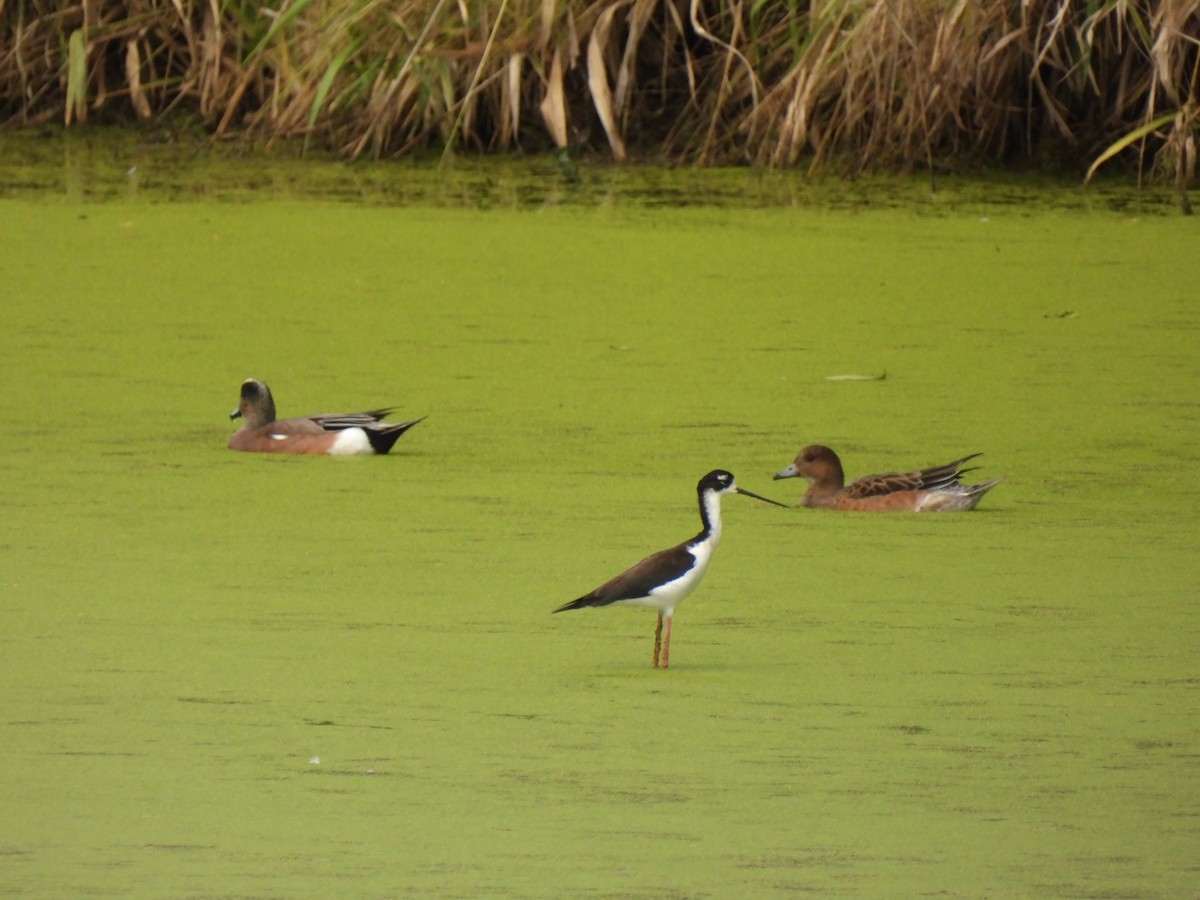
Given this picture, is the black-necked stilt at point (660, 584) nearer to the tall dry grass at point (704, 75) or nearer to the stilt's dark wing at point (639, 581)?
the stilt's dark wing at point (639, 581)

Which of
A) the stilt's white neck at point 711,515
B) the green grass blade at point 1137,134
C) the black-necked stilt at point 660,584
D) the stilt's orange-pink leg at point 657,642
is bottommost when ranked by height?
the stilt's orange-pink leg at point 657,642

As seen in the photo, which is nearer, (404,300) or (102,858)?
(102,858)

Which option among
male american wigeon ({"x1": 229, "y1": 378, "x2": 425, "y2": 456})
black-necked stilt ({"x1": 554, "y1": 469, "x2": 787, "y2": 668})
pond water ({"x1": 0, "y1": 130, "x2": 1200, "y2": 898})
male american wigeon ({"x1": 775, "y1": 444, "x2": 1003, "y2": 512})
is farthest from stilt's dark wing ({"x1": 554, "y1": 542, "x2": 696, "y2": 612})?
male american wigeon ({"x1": 229, "y1": 378, "x2": 425, "y2": 456})

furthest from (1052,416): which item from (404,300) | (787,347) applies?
(404,300)

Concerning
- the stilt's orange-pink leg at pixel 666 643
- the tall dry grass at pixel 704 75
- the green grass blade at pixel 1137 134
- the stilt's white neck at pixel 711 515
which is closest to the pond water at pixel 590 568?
the stilt's orange-pink leg at pixel 666 643

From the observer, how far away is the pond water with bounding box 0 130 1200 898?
241cm

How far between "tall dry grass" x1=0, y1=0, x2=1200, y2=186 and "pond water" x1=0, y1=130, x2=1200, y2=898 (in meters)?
0.91

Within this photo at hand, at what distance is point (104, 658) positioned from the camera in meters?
3.03

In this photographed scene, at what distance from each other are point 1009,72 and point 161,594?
5301mm

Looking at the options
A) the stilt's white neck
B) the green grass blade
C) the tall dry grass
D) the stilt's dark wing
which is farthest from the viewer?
the tall dry grass

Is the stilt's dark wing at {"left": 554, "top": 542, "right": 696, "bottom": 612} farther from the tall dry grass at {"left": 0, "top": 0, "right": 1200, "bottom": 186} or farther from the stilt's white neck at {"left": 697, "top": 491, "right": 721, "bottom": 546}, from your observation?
the tall dry grass at {"left": 0, "top": 0, "right": 1200, "bottom": 186}

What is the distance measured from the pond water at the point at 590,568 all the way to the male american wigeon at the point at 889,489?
0.05 m

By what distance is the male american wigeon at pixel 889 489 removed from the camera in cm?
400

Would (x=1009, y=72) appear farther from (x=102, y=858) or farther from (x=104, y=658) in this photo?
(x=102, y=858)
